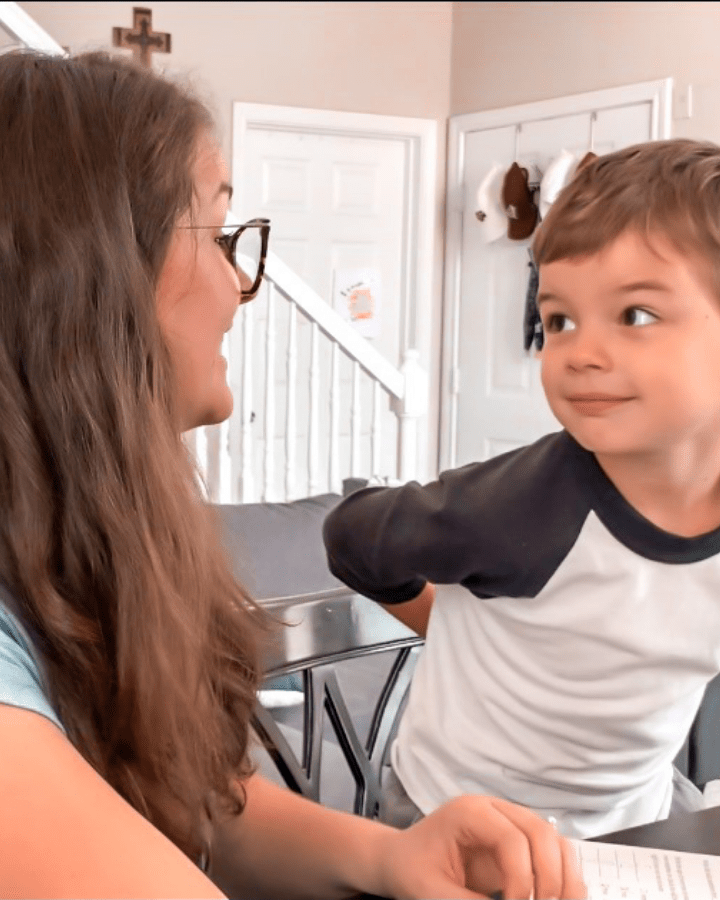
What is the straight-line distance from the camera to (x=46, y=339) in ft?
2.68

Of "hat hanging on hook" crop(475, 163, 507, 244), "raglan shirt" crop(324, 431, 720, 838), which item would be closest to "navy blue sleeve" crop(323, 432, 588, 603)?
"raglan shirt" crop(324, 431, 720, 838)

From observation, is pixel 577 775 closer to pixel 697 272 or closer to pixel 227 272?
pixel 697 272

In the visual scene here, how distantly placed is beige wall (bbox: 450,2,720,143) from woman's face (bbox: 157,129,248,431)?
3708mm

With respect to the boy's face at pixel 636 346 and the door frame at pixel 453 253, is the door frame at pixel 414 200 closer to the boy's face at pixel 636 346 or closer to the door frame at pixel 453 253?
the door frame at pixel 453 253

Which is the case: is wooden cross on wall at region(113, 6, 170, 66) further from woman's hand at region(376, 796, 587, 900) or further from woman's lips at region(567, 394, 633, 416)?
woman's hand at region(376, 796, 587, 900)

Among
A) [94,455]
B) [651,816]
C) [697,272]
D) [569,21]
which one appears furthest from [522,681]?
[569,21]

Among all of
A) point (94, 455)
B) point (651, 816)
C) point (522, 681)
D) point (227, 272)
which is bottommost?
point (651, 816)

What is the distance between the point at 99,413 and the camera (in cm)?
84

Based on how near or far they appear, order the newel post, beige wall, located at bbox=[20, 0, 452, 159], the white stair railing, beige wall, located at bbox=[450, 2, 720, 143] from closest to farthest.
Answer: the white stair railing → the newel post → beige wall, located at bbox=[450, 2, 720, 143] → beige wall, located at bbox=[20, 0, 452, 159]

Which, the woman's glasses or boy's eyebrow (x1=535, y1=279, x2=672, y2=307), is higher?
the woman's glasses

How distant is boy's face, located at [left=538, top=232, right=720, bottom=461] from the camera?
1072mm

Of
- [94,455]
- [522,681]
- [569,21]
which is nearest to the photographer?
[94,455]

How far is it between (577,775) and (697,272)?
496 millimetres

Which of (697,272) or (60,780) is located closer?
(60,780)
